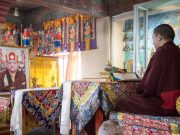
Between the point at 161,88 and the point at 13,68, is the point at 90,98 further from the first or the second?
the point at 13,68

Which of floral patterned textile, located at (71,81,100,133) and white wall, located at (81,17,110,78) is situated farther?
white wall, located at (81,17,110,78)

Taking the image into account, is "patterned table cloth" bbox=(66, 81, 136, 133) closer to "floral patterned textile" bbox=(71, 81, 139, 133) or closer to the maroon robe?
"floral patterned textile" bbox=(71, 81, 139, 133)

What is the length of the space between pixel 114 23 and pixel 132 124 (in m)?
3.03

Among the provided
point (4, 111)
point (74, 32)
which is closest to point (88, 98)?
point (4, 111)

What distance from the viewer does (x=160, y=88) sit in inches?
92.9

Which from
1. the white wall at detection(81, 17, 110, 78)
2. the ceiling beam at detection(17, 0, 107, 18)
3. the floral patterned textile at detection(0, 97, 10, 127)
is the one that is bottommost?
the floral patterned textile at detection(0, 97, 10, 127)

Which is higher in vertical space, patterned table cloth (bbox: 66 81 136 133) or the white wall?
the white wall

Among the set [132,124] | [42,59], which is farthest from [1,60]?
[132,124]

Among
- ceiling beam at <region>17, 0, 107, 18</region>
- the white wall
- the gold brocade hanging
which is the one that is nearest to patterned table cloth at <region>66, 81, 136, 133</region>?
the gold brocade hanging

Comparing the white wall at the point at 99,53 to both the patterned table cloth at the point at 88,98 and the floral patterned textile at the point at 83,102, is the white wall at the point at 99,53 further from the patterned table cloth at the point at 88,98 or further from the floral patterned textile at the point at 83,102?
the floral patterned textile at the point at 83,102

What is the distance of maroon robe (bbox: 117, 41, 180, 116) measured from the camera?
232cm

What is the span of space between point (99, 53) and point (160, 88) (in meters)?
2.93

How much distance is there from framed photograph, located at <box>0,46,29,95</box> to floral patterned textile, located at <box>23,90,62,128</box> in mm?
640

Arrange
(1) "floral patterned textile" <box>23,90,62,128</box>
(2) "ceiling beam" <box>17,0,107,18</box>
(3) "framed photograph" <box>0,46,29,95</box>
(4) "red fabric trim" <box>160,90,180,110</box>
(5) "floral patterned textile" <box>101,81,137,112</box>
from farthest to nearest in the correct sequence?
(2) "ceiling beam" <box>17,0,107,18</box>, (3) "framed photograph" <box>0,46,29,95</box>, (1) "floral patterned textile" <box>23,90,62,128</box>, (5) "floral patterned textile" <box>101,81,137,112</box>, (4) "red fabric trim" <box>160,90,180,110</box>
